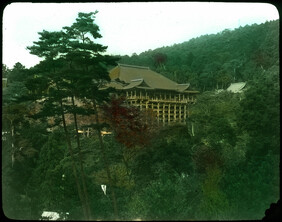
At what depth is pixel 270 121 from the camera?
5707 millimetres

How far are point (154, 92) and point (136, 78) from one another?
264mm

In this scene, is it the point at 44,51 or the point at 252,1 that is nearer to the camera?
Answer: the point at 252,1

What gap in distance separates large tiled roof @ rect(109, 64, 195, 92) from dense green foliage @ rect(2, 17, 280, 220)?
0.08m

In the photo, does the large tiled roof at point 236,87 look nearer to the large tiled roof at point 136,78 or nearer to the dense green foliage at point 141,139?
the dense green foliage at point 141,139

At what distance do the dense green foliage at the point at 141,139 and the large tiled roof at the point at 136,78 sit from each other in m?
0.08

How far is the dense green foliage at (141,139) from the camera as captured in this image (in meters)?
5.71

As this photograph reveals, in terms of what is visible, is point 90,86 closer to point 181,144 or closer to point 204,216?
point 181,144

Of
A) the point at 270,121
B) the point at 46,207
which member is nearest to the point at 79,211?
the point at 46,207

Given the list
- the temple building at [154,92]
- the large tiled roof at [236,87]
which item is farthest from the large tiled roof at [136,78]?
the large tiled roof at [236,87]

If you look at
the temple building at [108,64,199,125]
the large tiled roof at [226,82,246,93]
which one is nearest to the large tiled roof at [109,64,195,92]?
the temple building at [108,64,199,125]

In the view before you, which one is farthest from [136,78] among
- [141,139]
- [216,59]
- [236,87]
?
[236,87]

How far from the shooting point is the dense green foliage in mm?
5711

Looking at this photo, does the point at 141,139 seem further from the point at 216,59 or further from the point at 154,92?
the point at 216,59

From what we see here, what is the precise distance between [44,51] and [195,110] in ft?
5.74
